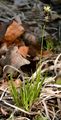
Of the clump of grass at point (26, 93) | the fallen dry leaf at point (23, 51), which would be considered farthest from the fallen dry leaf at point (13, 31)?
the clump of grass at point (26, 93)

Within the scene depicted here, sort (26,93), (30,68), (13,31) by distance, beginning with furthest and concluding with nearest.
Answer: (13,31) < (30,68) < (26,93)

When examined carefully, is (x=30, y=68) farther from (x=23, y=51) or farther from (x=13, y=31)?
(x=13, y=31)

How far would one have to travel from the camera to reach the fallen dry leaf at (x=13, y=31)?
2.56m

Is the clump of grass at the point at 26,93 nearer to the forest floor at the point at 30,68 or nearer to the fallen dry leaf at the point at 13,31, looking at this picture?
the forest floor at the point at 30,68

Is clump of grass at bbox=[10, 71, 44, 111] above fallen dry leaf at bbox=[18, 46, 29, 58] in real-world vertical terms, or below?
below

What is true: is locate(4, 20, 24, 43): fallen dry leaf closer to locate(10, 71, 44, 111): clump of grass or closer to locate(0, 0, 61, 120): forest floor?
locate(0, 0, 61, 120): forest floor

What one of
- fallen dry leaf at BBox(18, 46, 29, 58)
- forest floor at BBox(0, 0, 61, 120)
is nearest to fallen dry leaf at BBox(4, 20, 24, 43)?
forest floor at BBox(0, 0, 61, 120)

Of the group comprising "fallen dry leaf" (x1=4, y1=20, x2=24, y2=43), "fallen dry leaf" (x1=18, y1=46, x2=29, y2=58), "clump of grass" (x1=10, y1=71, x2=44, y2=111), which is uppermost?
"fallen dry leaf" (x1=4, y1=20, x2=24, y2=43)

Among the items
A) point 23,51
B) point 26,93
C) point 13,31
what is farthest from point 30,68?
point 26,93

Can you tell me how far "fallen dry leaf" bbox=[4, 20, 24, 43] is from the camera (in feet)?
8.40

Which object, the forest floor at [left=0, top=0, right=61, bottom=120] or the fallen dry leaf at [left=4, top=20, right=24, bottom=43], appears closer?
the forest floor at [left=0, top=0, right=61, bottom=120]

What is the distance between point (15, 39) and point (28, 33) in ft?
0.51

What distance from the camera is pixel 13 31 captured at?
2580mm

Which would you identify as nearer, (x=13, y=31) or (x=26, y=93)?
(x=26, y=93)
